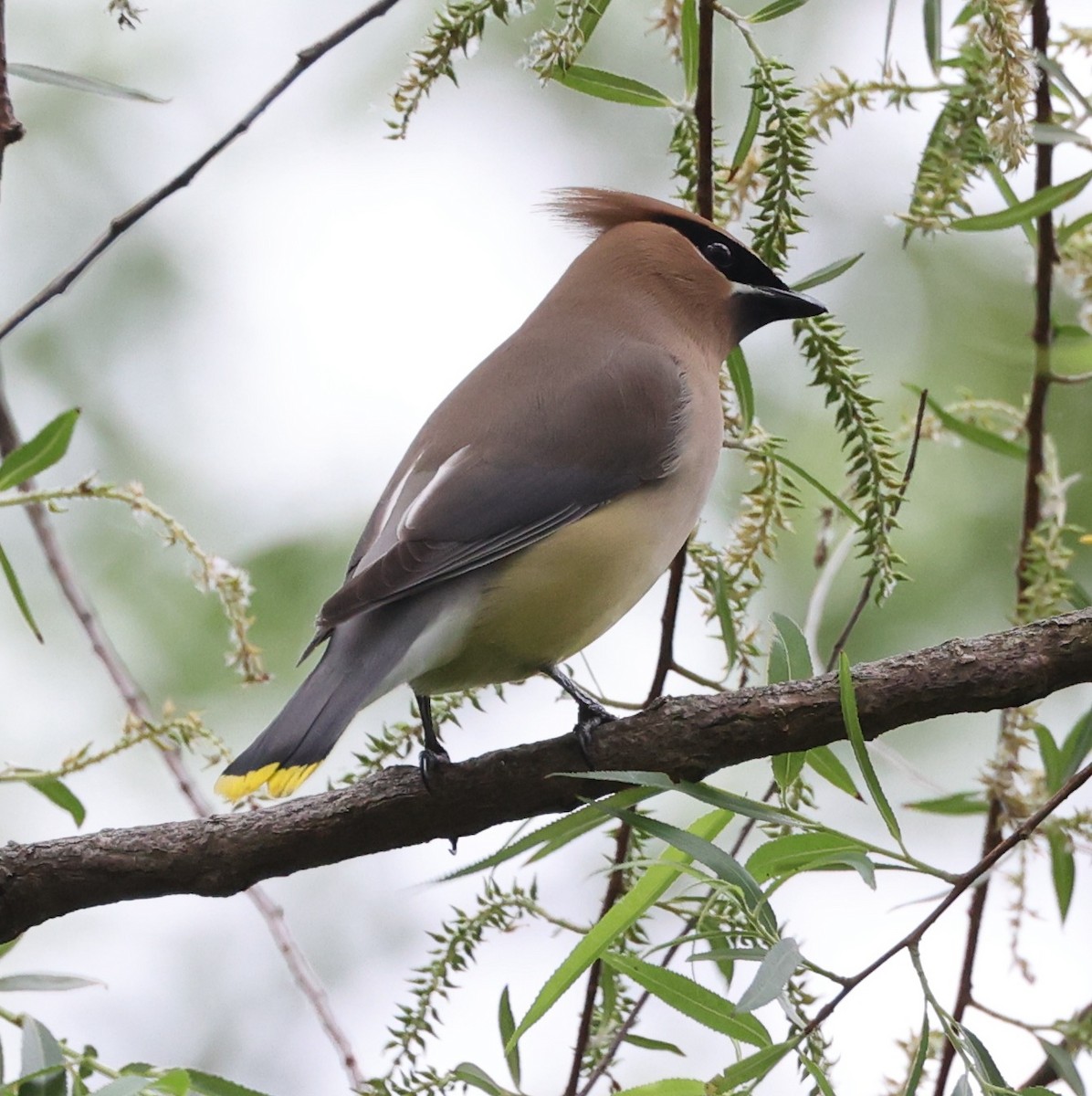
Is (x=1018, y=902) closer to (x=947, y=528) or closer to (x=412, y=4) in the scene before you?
(x=947, y=528)

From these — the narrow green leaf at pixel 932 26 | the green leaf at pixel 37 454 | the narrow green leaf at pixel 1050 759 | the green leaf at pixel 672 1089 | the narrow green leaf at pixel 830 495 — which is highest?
the narrow green leaf at pixel 932 26

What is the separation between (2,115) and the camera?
1.88 meters

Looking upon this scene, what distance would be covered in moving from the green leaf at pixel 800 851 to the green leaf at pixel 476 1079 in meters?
0.42

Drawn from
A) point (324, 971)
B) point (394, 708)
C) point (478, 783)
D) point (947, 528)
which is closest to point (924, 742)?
point (947, 528)

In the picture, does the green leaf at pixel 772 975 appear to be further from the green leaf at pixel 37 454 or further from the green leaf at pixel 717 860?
the green leaf at pixel 37 454

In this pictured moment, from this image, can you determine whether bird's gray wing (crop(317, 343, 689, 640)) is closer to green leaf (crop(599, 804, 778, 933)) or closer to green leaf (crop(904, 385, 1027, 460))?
green leaf (crop(904, 385, 1027, 460))

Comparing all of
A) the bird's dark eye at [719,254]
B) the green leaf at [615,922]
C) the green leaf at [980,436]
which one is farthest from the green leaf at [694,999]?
the bird's dark eye at [719,254]

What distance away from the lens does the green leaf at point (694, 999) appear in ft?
6.24

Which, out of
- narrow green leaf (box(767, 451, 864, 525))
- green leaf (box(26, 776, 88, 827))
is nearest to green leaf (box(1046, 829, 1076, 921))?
narrow green leaf (box(767, 451, 864, 525))

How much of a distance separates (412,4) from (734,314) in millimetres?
3030

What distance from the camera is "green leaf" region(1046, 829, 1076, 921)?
8.24ft

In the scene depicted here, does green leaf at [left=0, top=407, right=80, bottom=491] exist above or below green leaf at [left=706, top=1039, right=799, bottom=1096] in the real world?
above

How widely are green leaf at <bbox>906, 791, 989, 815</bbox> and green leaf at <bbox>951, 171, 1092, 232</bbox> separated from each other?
0.90 meters

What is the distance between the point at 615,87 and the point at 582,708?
0.99 metres
